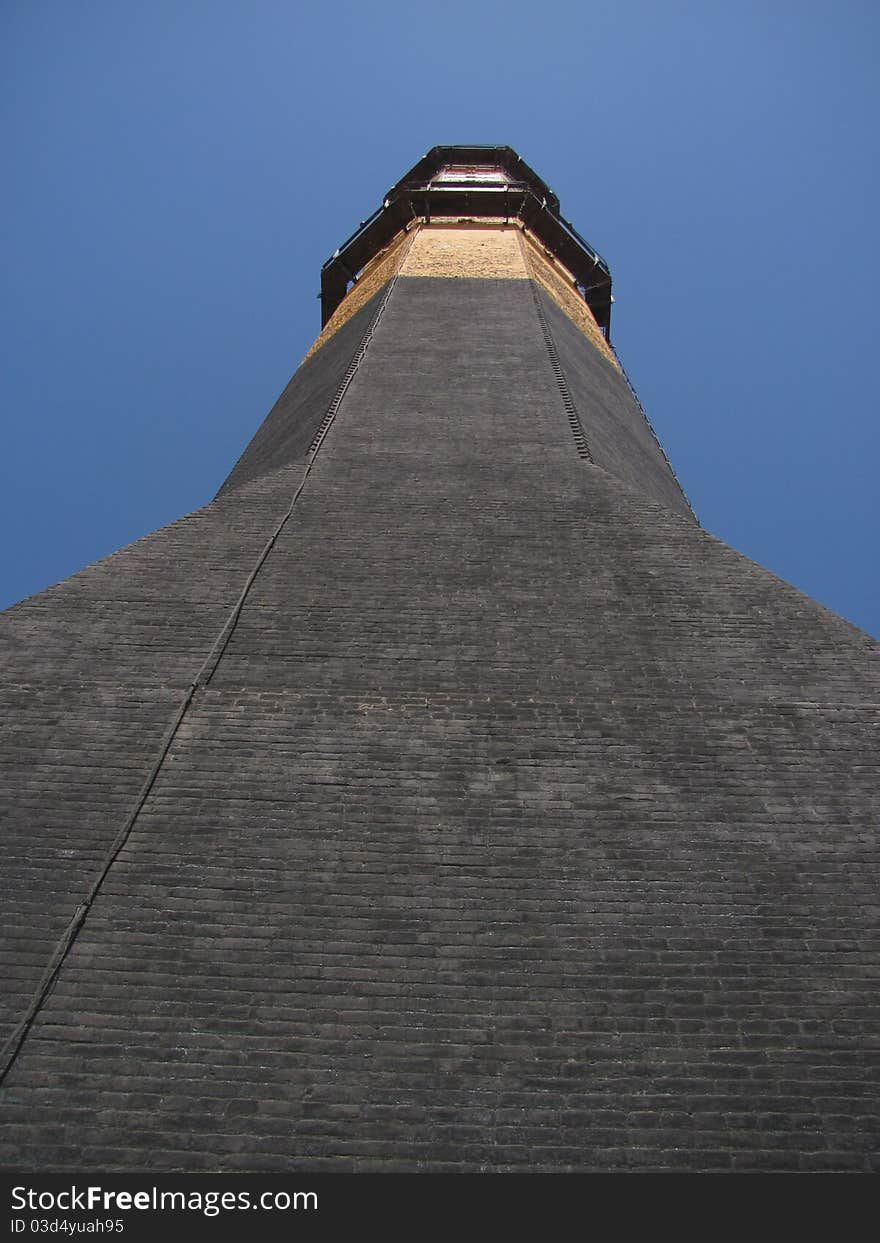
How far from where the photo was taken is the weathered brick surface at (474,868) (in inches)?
142

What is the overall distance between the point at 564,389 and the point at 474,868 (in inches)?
265

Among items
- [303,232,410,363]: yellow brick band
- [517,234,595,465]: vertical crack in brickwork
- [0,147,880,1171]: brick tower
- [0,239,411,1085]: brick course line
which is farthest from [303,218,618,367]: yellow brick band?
[0,147,880,1171]: brick tower

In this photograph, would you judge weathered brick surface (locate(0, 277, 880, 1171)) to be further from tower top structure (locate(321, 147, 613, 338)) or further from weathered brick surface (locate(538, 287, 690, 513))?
tower top structure (locate(321, 147, 613, 338))

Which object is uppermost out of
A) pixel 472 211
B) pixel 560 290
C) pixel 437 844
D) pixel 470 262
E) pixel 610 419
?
pixel 472 211

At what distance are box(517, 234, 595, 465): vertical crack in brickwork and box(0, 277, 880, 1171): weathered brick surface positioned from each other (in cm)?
144

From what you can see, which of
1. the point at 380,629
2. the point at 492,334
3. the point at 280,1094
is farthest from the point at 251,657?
the point at 492,334

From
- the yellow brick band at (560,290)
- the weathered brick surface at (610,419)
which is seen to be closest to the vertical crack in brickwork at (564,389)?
the weathered brick surface at (610,419)

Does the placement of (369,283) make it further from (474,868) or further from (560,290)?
(474,868)

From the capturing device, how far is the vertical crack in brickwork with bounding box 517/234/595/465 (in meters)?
8.75

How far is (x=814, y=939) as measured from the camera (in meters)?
4.27

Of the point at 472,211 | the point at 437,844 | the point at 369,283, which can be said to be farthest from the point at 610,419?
the point at 472,211

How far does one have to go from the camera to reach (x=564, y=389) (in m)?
9.99

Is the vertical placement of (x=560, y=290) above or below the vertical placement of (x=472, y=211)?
below
